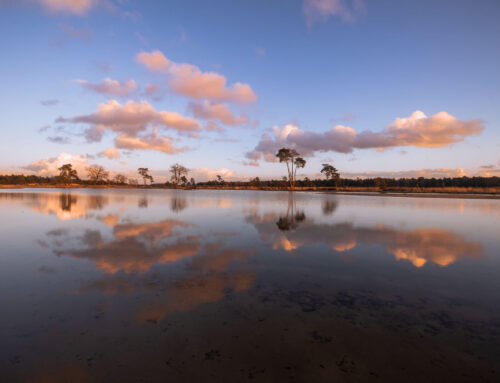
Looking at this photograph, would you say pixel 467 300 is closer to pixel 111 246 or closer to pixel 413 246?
pixel 413 246

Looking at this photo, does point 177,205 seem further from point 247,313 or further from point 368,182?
point 368,182

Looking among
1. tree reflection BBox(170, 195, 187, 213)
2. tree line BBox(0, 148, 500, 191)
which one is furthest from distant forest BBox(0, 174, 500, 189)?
tree reflection BBox(170, 195, 187, 213)

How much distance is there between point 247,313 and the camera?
5062 millimetres

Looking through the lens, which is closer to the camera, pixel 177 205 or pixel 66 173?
pixel 177 205

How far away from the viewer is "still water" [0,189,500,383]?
3570mm

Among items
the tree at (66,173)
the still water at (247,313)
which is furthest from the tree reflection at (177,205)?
the tree at (66,173)

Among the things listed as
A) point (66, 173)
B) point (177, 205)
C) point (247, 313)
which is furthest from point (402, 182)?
point (66, 173)

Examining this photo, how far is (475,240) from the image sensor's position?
40.4ft

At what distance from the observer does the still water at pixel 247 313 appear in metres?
3.57

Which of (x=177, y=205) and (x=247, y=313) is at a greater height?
(x=177, y=205)

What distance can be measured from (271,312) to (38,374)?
3.89 metres

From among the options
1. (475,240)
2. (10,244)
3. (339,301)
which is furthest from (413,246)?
(10,244)

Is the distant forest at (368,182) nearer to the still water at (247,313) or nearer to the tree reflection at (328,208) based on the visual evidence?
the tree reflection at (328,208)

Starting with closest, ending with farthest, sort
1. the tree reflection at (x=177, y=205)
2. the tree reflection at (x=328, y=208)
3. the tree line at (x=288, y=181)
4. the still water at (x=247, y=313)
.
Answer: the still water at (x=247, y=313), the tree reflection at (x=328, y=208), the tree reflection at (x=177, y=205), the tree line at (x=288, y=181)
